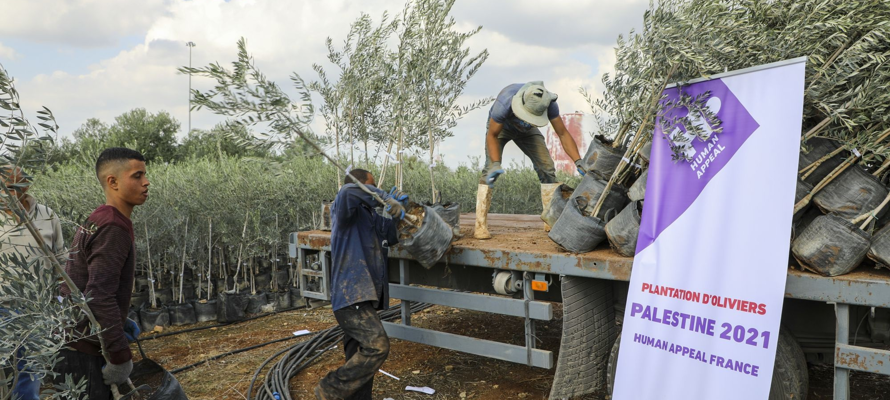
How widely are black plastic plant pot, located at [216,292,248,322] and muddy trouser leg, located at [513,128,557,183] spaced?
3.72m

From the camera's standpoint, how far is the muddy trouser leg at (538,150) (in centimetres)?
595

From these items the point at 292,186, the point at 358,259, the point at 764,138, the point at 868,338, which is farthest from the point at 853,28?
the point at 292,186

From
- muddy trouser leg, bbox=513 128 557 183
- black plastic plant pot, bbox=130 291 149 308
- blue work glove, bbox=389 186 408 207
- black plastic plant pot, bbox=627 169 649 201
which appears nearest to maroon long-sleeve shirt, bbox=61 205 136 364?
blue work glove, bbox=389 186 408 207

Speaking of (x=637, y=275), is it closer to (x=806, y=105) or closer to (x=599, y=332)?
(x=599, y=332)

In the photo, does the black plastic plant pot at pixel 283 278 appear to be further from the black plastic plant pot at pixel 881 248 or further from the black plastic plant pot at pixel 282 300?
the black plastic plant pot at pixel 881 248

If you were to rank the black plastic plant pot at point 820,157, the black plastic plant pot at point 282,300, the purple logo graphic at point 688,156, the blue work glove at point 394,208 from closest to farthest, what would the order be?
the purple logo graphic at point 688,156 < the black plastic plant pot at point 820,157 < the blue work glove at point 394,208 < the black plastic plant pot at point 282,300

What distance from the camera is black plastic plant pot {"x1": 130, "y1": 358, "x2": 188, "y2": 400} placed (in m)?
2.88

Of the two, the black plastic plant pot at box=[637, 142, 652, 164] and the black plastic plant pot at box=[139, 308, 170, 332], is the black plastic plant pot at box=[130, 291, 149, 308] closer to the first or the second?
the black plastic plant pot at box=[139, 308, 170, 332]

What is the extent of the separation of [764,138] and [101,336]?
10.4 ft

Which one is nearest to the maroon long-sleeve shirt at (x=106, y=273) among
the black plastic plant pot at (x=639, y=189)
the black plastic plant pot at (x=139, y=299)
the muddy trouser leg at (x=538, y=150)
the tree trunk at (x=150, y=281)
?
the black plastic plant pot at (x=639, y=189)

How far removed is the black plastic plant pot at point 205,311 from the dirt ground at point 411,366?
0.11m

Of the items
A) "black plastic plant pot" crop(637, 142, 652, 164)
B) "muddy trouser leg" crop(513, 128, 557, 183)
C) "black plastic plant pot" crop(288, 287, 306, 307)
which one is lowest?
"black plastic plant pot" crop(288, 287, 306, 307)

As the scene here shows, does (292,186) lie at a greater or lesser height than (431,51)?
lesser

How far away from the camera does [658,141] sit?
3309 millimetres
